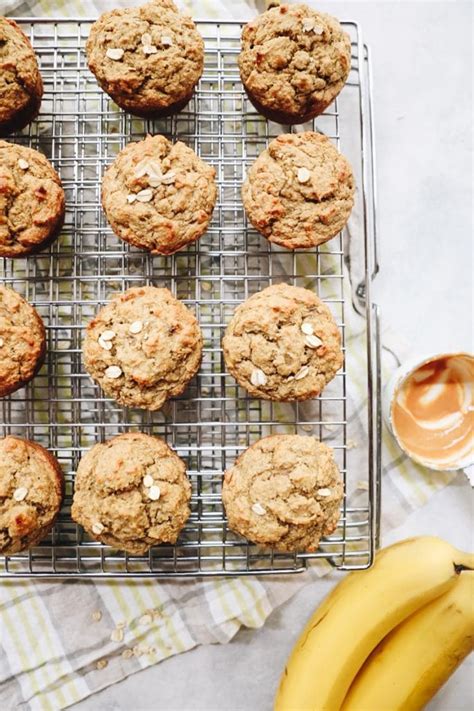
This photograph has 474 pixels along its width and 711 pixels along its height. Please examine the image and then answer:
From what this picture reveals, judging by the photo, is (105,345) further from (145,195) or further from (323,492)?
(323,492)

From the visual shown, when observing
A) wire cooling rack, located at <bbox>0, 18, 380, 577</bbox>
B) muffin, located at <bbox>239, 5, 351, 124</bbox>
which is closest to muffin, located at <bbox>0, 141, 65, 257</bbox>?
wire cooling rack, located at <bbox>0, 18, 380, 577</bbox>

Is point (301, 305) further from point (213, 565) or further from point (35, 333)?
point (213, 565)

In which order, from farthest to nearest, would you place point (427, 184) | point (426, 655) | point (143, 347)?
1. point (427, 184)
2. point (426, 655)
3. point (143, 347)

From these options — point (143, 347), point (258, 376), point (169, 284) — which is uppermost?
point (169, 284)

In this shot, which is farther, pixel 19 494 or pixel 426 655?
pixel 426 655

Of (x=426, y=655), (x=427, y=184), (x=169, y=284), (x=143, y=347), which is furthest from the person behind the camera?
(x=427, y=184)

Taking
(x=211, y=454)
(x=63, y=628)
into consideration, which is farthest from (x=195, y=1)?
(x=63, y=628)

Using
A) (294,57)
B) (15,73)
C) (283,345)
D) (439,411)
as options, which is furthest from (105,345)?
(439,411)
